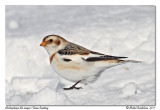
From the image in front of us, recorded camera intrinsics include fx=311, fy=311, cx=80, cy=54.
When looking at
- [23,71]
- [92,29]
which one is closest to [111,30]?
[92,29]

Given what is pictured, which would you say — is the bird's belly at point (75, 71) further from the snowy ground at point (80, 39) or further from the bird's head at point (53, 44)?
the snowy ground at point (80, 39)

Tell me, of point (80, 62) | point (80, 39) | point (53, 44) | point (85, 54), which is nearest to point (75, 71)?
point (80, 62)

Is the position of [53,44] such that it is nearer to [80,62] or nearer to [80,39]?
[80,62]

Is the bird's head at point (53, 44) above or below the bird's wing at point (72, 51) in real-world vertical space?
above

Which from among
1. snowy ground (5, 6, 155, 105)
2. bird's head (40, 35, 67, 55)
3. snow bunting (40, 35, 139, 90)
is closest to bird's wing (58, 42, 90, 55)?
snow bunting (40, 35, 139, 90)

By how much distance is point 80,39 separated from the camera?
7965 millimetres

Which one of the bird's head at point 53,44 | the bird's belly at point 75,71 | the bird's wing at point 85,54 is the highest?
the bird's head at point 53,44

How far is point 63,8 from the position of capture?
920 centimetres

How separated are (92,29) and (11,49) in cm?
214

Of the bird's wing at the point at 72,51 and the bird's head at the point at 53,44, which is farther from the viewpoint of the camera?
the bird's head at the point at 53,44

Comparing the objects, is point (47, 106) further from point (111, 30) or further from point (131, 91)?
point (111, 30)

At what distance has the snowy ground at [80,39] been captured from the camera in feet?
22.6

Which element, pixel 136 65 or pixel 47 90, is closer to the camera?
pixel 47 90

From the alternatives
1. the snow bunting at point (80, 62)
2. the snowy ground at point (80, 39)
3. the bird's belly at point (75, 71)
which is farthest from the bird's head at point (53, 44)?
the snowy ground at point (80, 39)
